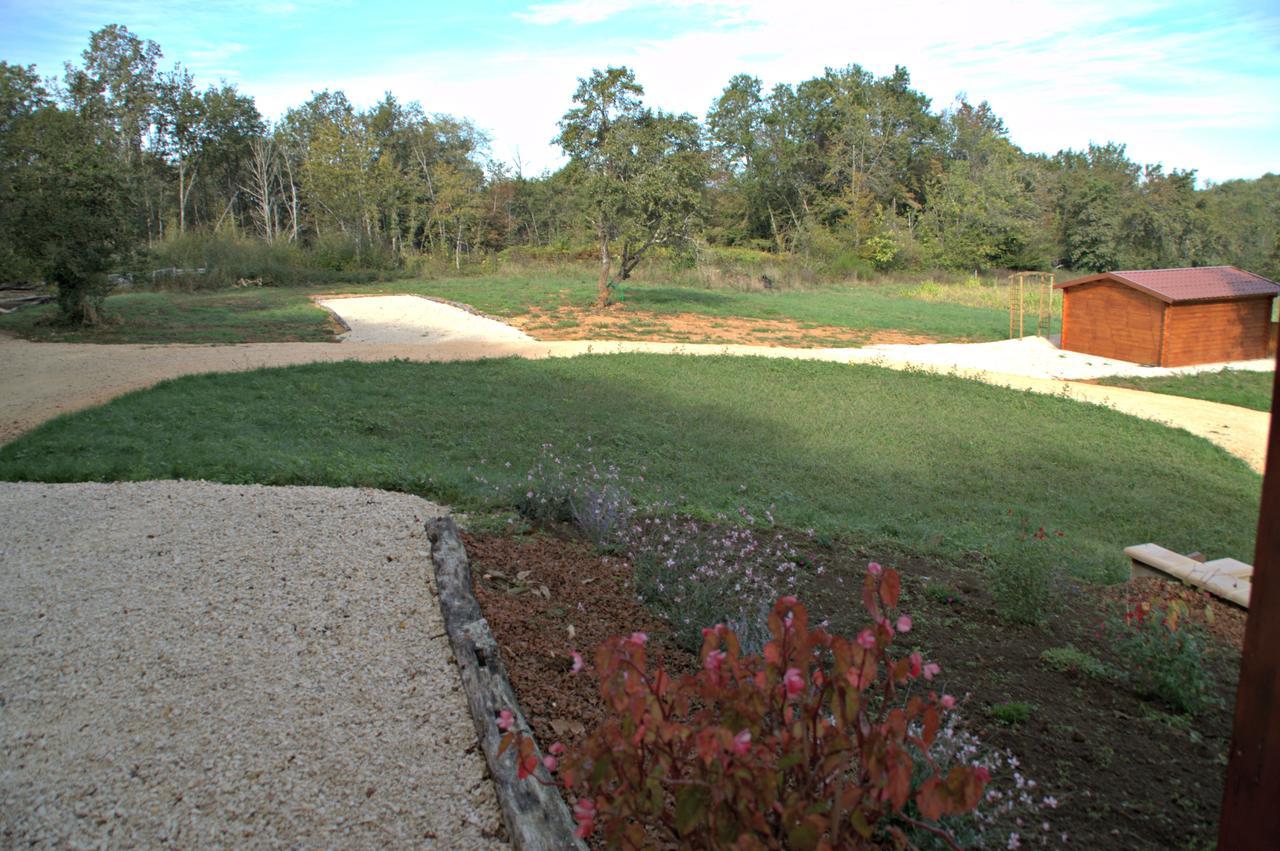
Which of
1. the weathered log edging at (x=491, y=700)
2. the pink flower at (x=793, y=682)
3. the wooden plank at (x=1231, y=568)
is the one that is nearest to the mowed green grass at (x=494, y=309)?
the weathered log edging at (x=491, y=700)

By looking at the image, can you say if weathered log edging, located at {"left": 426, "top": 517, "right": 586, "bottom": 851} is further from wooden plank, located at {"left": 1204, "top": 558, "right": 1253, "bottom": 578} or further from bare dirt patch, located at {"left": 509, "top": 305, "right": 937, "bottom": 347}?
bare dirt patch, located at {"left": 509, "top": 305, "right": 937, "bottom": 347}

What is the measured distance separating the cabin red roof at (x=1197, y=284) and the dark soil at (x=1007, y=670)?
13.6m

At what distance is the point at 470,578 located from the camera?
13.8ft

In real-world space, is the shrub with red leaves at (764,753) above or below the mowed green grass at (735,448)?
above

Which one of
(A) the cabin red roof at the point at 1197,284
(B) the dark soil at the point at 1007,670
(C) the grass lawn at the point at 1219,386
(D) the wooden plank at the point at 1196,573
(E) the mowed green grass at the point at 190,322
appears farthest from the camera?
(A) the cabin red roof at the point at 1197,284

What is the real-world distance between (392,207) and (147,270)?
18558 millimetres

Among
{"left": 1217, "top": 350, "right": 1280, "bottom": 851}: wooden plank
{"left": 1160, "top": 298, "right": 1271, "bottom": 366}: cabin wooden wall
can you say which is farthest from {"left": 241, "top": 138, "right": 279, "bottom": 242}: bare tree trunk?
{"left": 1217, "top": 350, "right": 1280, "bottom": 851}: wooden plank

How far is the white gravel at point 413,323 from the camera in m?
17.4

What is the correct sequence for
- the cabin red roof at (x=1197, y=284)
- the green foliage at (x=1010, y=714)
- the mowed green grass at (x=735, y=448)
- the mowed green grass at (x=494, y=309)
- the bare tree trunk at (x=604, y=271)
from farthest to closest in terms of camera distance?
the bare tree trunk at (x=604, y=271), the mowed green grass at (x=494, y=309), the cabin red roof at (x=1197, y=284), the mowed green grass at (x=735, y=448), the green foliage at (x=1010, y=714)

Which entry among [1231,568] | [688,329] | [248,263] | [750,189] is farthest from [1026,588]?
[750,189]

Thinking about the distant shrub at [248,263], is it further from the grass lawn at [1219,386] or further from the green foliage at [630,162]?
the grass lawn at [1219,386]

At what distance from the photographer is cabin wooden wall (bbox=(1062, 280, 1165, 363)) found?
55.3 ft

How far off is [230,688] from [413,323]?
1659 cm

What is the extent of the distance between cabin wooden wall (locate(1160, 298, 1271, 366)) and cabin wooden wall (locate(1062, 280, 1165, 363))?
0.28 meters
